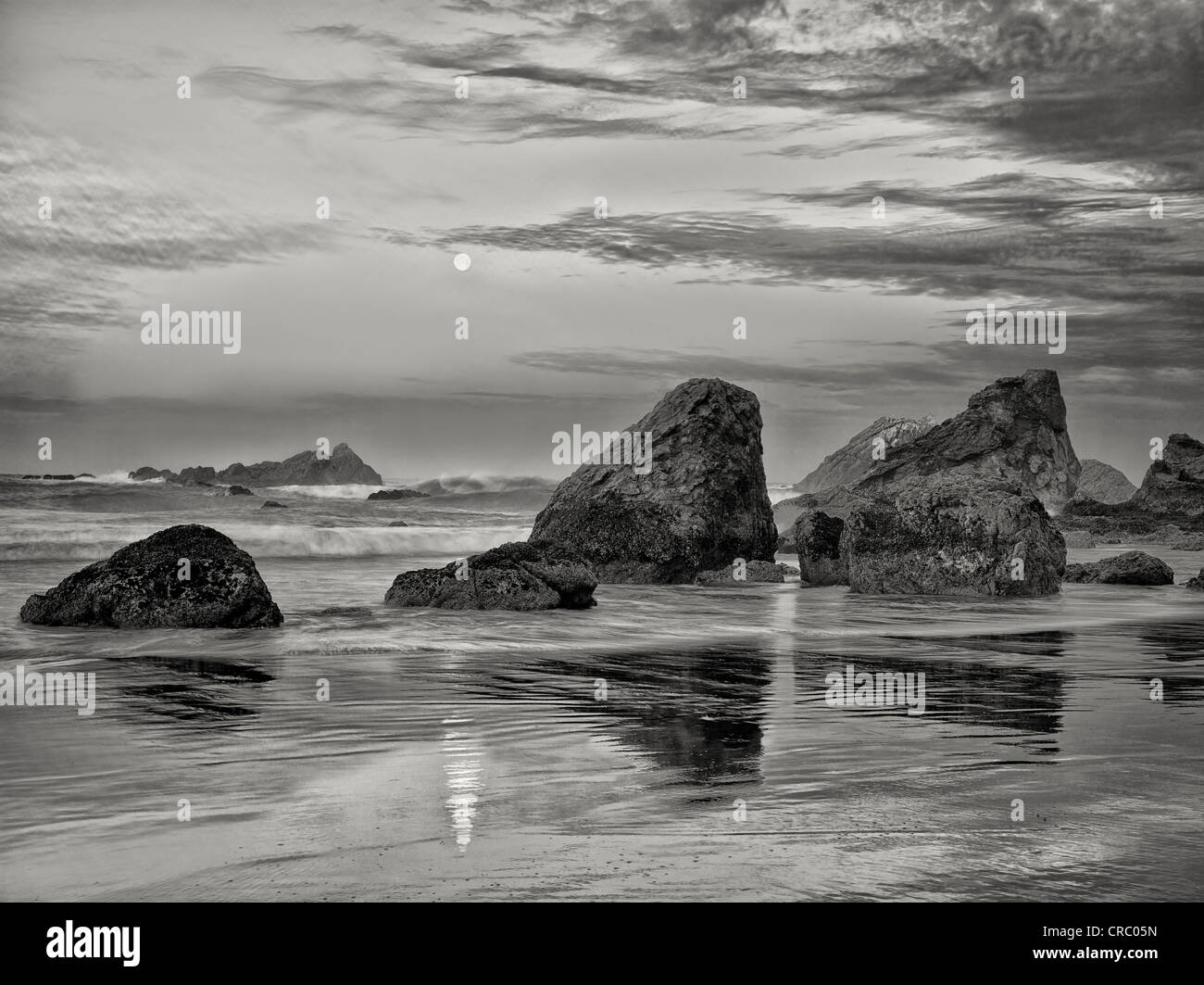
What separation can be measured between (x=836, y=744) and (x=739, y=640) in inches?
213

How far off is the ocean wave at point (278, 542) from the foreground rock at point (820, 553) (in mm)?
11180

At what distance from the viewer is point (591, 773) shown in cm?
514

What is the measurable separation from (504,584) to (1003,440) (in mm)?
54681

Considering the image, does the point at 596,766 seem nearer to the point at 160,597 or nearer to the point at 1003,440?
the point at 160,597

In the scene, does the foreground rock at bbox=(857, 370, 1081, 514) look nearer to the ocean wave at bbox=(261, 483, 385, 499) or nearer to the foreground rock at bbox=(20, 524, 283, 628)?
the ocean wave at bbox=(261, 483, 385, 499)

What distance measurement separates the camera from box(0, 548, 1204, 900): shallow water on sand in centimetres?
358

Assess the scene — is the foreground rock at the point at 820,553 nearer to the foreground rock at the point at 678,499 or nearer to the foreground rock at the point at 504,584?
the foreground rock at the point at 678,499

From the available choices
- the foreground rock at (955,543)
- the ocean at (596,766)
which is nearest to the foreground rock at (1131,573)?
the foreground rock at (955,543)

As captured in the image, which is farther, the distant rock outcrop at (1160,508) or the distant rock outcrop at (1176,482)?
the distant rock outcrop at (1176,482)

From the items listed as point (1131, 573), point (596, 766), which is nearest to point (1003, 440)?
point (1131, 573)

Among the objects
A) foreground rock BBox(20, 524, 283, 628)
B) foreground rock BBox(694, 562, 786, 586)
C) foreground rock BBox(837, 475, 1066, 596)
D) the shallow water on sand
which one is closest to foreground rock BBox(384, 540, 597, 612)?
foreground rock BBox(20, 524, 283, 628)

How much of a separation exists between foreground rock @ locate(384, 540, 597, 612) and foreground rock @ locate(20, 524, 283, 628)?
2.46m

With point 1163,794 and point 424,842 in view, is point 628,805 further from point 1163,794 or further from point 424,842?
point 1163,794

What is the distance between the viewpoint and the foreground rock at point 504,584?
13.7 m
